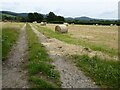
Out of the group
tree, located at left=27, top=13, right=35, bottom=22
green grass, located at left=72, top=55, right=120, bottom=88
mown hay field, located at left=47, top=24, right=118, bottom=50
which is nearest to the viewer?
green grass, located at left=72, top=55, right=120, bottom=88

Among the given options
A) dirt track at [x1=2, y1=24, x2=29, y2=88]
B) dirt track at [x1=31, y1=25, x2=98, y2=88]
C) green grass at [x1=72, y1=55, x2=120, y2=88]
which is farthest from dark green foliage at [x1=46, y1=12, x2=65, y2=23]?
dirt track at [x1=31, y1=25, x2=98, y2=88]

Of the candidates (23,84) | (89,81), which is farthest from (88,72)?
(23,84)

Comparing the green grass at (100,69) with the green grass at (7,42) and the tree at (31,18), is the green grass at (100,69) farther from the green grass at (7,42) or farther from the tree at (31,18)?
the tree at (31,18)

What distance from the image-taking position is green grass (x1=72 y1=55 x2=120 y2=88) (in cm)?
1195

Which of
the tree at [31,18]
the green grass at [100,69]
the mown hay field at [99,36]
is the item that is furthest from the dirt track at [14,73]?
the tree at [31,18]

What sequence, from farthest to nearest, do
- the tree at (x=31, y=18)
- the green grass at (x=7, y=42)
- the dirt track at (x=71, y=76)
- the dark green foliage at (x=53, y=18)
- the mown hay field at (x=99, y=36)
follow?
the tree at (x=31, y=18)
the dark green foliage at (x=53, y=18)
the mown hay field at (x=99, y=36)
the green grass at (x=7, y=42)
the dirt track at (x=71, y=76)

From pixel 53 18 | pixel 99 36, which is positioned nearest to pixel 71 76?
pixel 99 36

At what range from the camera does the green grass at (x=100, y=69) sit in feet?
39.2

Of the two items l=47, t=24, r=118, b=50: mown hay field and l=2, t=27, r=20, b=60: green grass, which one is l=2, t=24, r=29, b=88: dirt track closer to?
l=2, t=27, r=20, b=60: green grass

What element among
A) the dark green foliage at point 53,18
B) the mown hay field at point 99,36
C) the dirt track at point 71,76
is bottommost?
the dirt track at point 71,76

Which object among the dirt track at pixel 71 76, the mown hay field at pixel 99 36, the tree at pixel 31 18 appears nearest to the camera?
the dirt track at pixel 71 76

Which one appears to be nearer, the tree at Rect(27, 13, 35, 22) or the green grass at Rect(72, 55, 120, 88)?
the green grass at Rect(72, 55, 120, 88)

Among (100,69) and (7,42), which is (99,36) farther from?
(100,69)

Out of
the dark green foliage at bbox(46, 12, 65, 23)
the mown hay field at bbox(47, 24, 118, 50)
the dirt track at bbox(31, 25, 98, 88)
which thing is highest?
the dark green foliage at bbox(46, 12, 65, 23)
